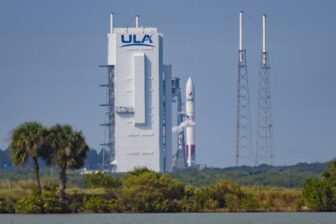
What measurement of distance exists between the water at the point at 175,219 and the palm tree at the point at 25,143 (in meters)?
5.61

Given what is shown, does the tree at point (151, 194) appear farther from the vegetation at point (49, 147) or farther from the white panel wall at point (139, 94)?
the white panel wall at point (139, 94)

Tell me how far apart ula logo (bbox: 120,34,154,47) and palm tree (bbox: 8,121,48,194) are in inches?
3988

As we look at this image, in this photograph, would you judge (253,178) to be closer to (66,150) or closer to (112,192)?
(112,192)

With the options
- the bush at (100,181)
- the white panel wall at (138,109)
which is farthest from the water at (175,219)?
the white panel wall at (138,109)

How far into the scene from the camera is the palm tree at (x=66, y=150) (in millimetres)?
85188

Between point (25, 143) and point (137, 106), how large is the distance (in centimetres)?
9832

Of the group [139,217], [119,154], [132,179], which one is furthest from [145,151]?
[139,217]

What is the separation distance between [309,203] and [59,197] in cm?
1844

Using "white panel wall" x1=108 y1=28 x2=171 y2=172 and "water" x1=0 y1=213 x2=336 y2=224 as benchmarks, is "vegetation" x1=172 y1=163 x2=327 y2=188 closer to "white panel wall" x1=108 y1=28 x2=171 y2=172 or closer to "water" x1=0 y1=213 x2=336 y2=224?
"white panel wall" x1=108 y1=28 x2=171 y2=172

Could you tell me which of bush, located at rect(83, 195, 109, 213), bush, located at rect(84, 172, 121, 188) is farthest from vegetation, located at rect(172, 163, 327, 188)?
bush, located at rect(83, 195, 109, 213)

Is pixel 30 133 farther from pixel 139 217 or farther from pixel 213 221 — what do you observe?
pixel 213 221

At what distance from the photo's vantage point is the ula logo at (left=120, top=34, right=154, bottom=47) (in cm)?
18675

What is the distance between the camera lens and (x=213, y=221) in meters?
72.4

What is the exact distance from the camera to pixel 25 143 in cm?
8525
